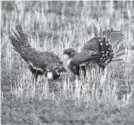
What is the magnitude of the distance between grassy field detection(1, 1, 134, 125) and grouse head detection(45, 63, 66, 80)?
0.46 feet

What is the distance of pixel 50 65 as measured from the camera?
8703 mm

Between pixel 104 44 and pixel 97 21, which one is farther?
pixel 97 21

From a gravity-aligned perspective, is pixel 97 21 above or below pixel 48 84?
above

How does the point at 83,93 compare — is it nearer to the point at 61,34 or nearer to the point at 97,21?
the point at 61,34

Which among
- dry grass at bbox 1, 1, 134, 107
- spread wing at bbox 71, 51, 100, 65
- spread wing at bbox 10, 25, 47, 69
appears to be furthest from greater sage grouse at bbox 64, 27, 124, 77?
spread wing at bbox 10, 25, 47, 69

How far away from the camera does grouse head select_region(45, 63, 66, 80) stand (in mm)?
8688

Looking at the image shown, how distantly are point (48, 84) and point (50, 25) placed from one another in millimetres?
5055

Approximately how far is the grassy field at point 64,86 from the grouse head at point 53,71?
0.14m

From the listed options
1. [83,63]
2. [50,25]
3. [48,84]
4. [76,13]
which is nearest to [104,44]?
[83,63]

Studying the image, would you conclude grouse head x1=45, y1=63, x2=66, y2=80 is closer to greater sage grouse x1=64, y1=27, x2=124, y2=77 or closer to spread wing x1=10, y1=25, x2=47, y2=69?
spread wing x1=10, y1=25, x2=47, y2=69

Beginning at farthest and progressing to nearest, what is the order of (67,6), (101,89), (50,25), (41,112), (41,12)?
1. (67,6)
2. (41,12)
3. (50,25)
4. (101,89)
5. (41,112)

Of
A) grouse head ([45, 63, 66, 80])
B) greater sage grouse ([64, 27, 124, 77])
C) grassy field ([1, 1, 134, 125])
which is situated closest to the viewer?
grassy field ([1, 1, 134, 125])

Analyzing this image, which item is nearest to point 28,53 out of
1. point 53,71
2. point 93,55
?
point 53,71

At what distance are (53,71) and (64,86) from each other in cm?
37
